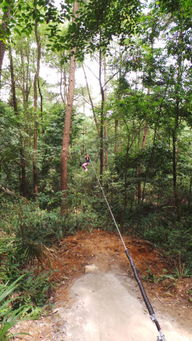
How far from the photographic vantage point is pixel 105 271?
409 centimetres

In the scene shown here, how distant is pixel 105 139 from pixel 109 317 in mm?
6243

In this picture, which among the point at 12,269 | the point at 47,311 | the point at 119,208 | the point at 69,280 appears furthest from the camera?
the point at 119,208

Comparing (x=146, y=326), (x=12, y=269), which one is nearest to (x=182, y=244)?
(x=146, y=326)

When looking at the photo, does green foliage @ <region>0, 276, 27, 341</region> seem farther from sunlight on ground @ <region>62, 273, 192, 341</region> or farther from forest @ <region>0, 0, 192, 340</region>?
sunlight on ground @ <region>62, 273, 192, 341</region>

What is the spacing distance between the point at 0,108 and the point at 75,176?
4.34 metres

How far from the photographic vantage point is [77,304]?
3039 millimetres

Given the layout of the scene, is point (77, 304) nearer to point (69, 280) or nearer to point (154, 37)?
point (69, 280)

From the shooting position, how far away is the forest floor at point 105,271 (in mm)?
2592

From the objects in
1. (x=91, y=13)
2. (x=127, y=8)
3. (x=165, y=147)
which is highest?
(x=127, y=8)

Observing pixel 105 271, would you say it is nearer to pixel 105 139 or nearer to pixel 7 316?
pixel 7 316

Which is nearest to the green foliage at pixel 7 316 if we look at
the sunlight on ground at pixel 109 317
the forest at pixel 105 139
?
the forest at pixel 105 139

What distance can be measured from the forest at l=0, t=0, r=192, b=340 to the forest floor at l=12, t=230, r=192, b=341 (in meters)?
0.24

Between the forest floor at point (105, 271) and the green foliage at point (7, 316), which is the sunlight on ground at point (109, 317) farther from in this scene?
the green foliage at point (7, 316)

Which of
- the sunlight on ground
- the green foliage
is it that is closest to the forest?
the green foliage
